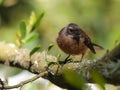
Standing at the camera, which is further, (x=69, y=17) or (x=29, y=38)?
(x=69, y=17)

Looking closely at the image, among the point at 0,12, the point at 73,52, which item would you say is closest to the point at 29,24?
the point at 73,52

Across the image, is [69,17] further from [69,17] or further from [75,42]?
[75,42]

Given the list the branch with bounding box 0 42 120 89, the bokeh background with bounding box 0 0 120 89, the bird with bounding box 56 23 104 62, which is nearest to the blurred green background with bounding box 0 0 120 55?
the bokeh background with bounding box 0 0 120 89

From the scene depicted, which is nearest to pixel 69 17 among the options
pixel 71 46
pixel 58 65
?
pixel 71 46

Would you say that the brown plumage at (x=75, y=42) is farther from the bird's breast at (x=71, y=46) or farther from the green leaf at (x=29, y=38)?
the green leaf at (x=29, y=38)

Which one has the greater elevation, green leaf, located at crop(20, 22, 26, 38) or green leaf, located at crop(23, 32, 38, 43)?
green leaf, located at crop(20, 22, 26, 38)

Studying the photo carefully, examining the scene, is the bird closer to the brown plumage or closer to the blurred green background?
the brown plumage
